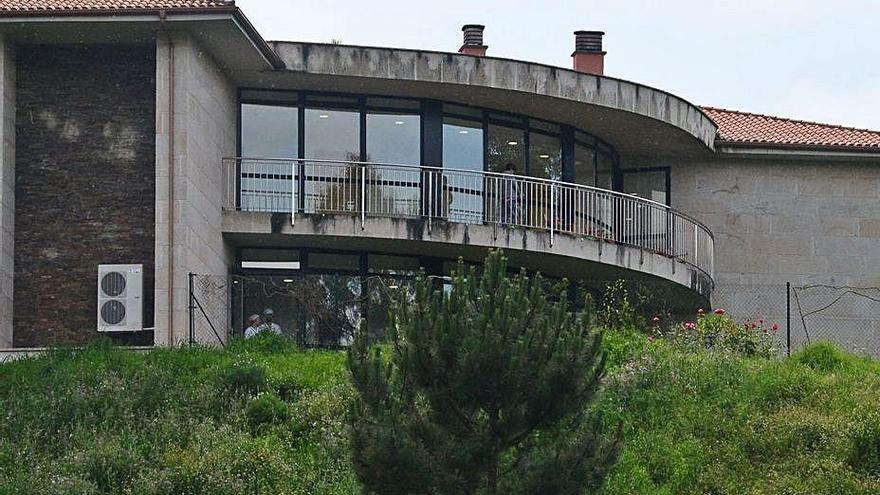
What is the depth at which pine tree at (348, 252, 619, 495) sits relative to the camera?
700 inches

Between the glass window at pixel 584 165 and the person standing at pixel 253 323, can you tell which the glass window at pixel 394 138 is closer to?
the glass window at pixel 584 165

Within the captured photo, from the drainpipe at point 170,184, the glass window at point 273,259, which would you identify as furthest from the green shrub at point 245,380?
the glass window at point 273,259

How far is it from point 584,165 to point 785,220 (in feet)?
12.6

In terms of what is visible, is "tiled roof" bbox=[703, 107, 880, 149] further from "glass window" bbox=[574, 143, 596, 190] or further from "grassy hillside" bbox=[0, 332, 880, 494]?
"grassy hillside" bbox=[0, 332, 880, 494]

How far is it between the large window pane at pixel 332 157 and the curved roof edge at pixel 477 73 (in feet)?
4.52

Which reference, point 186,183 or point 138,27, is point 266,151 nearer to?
point 186,183

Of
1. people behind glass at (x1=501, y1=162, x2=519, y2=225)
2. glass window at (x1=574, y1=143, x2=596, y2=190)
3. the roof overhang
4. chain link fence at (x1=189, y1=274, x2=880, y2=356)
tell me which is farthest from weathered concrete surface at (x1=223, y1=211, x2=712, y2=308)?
the roof overhang

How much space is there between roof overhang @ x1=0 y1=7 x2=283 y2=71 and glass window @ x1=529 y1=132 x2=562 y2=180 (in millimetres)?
5531

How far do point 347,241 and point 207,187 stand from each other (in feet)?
8.35

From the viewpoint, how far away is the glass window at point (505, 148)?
3178 centimetres

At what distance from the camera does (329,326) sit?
28.2m

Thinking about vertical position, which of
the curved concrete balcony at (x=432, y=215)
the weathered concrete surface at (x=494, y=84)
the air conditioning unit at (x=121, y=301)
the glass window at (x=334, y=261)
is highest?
the weathered concrete surface at (x=494, y=84)

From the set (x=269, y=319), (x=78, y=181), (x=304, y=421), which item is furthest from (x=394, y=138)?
(x=304, y=421)

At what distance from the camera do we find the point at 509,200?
Result: 3050 cm
